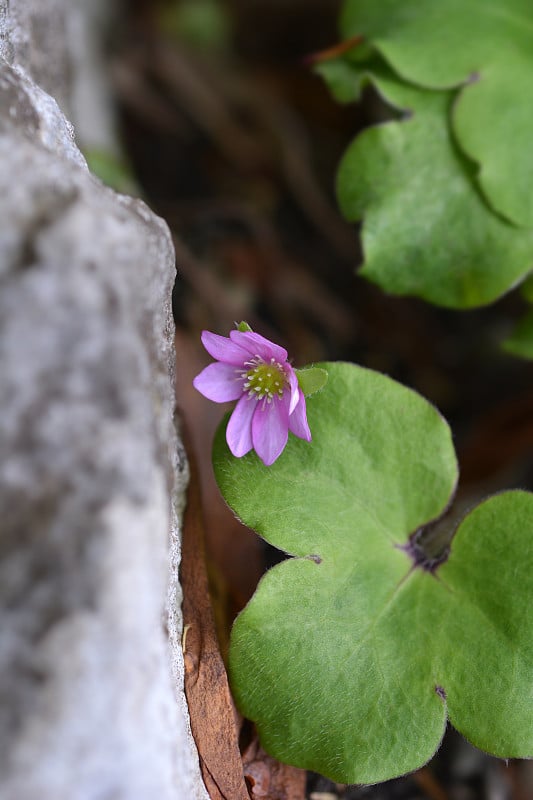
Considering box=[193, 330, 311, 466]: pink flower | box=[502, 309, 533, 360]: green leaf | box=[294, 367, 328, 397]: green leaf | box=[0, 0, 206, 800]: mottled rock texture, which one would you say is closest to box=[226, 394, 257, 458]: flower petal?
box=[193, 330, 311, 466]: pink flower

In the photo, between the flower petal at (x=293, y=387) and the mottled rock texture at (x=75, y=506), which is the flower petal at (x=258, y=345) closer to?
the flower petal at (x=293, y=387)

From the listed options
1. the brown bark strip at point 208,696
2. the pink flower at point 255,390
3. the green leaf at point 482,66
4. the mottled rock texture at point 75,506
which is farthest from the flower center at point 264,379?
the green leaf at point 482,66

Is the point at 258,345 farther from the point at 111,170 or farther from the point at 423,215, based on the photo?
the point at 111,170

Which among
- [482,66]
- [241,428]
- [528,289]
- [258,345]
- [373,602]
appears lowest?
[373,602]

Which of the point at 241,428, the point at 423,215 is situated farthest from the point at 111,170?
the point at 241,428

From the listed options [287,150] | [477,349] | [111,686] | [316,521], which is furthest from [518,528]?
[287,150]

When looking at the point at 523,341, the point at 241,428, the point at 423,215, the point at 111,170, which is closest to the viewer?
the point at 241,428
